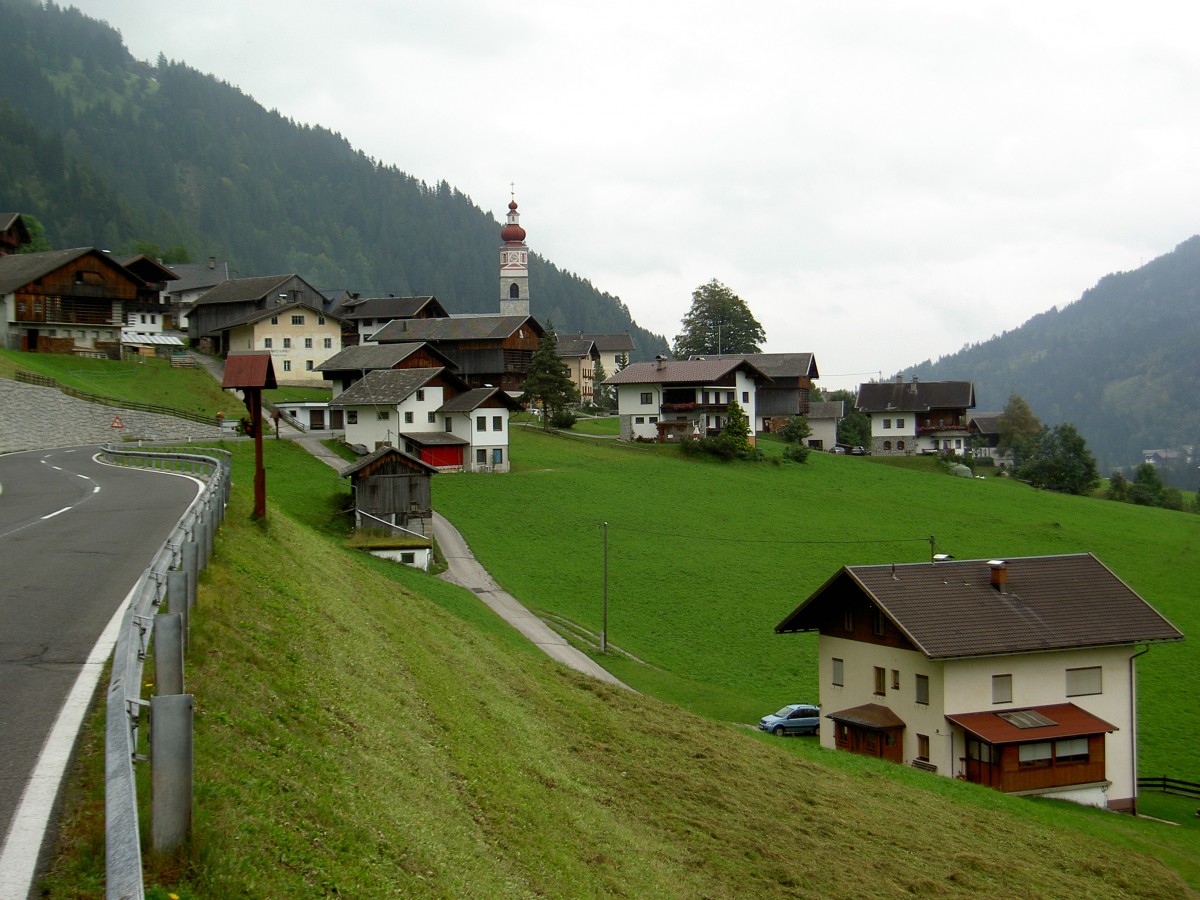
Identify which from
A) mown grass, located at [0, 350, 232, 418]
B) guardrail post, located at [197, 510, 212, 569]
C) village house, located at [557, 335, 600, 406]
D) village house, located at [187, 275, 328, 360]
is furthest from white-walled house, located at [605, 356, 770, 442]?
guardrail post, located at [197, 510, 212, 569]

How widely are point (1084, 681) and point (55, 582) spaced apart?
104ft

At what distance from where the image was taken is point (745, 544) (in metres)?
62.0

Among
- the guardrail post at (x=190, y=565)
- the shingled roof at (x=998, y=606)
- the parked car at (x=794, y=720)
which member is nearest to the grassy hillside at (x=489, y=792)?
the guardrail post at (x=190, y=565)

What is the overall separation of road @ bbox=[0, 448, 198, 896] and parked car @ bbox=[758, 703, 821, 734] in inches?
752

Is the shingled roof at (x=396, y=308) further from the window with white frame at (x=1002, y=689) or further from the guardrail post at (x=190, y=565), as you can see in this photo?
the guardrail post at (x=190, y=565)

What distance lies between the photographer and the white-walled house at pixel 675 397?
307 ft

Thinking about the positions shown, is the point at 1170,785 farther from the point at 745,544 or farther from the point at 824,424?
the point at 824,424

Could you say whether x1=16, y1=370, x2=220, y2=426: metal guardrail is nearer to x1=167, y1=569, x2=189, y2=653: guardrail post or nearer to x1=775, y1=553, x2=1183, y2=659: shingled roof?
x1=775, y1=553, x2=1183, y2=659: shingled roof

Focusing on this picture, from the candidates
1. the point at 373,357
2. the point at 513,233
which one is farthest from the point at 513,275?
the point at 373,357

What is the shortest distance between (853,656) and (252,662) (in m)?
28.4

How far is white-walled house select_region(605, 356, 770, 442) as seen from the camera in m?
93.4

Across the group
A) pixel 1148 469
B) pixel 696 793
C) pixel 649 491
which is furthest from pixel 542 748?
pixel 1148 469

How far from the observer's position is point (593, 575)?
53.0 meters

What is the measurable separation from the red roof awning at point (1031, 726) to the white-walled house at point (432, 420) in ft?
143
